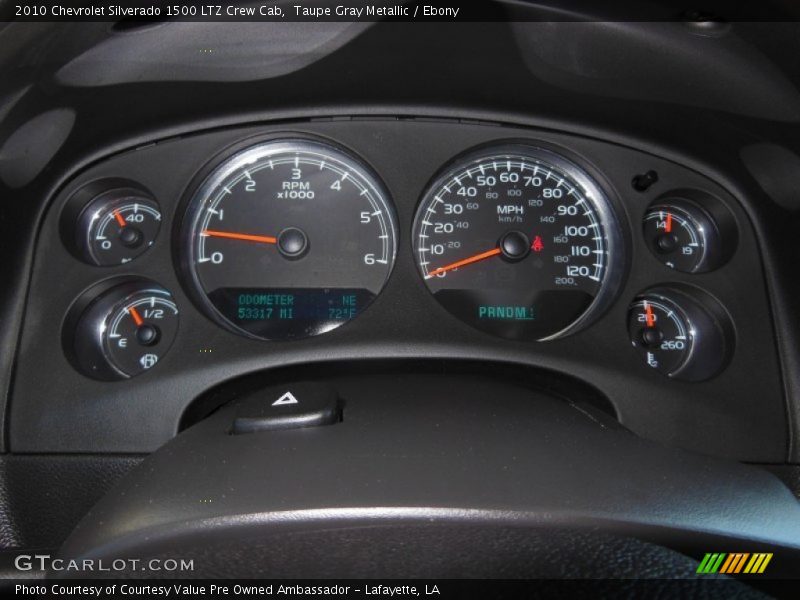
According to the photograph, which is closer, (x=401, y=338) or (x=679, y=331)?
(x=401, y=338)

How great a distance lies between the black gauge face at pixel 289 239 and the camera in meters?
2.42

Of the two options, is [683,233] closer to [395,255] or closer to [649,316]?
[649,316]

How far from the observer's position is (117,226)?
2.48m

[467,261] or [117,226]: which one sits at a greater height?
[117,226]

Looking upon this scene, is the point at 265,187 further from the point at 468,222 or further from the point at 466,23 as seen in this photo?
the point at 466,23

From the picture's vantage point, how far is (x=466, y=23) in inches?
73.7

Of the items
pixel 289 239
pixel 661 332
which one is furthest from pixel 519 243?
pixel 289 239

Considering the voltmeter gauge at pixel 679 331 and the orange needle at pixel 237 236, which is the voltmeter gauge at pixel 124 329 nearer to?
the orange needle at pixel 237 236

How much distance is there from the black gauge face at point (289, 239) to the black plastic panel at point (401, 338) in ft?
0.28

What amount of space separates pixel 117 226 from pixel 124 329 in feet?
1.05

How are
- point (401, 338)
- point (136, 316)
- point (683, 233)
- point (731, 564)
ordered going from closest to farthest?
1. point (731, 564)
2. point (401, 338)
3. point (136, 316)
4. point (683, 233)

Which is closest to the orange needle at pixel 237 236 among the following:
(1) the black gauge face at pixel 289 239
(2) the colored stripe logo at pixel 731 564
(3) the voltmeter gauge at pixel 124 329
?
(1) the black gauge face at pixel 289 239

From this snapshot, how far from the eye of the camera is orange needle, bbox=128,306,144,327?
2383 millimetres

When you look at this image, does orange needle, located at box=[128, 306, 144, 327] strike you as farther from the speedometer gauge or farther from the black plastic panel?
the speedometer gauge
